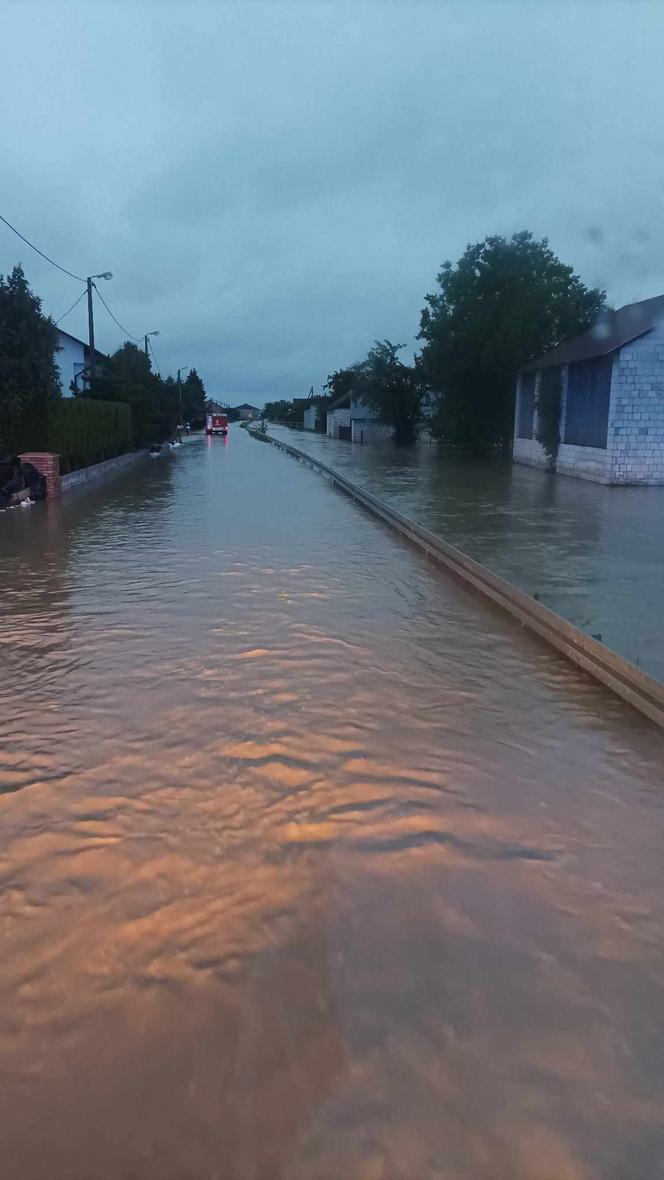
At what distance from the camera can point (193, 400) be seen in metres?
98.3

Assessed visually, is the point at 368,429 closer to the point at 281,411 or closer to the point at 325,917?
the point at 325,917

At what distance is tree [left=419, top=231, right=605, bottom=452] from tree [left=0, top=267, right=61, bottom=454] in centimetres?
2016

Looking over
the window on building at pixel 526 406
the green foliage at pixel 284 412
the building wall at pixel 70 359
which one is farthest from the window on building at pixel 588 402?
the green foliage at pixel 284 412

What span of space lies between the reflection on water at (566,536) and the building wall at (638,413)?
24.2 inches

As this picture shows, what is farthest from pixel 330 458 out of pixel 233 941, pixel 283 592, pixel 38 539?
pixel 233 941

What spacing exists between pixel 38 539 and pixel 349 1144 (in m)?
12.2

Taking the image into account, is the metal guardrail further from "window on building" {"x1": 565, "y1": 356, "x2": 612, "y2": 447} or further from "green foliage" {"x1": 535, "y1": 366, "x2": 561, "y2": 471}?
"green foliage" {"x1": 535, "y1": 366, "x2": 561, "y2": 471}

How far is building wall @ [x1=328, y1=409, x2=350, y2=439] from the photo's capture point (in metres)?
69.9

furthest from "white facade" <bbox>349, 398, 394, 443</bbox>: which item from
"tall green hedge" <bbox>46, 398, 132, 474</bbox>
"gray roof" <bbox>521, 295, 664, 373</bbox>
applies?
"tall green hedge" <bbox>46, 398, 132, 474</bbox>

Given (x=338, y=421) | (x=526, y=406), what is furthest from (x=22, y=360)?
(x=338, y=421)

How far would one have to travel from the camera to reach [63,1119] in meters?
2.54

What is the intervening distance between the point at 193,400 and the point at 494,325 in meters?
68.2

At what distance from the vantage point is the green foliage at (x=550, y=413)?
27.2 m

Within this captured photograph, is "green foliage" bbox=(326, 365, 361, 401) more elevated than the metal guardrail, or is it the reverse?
"green foliage" bbox=(326, 365, 361, 401)
